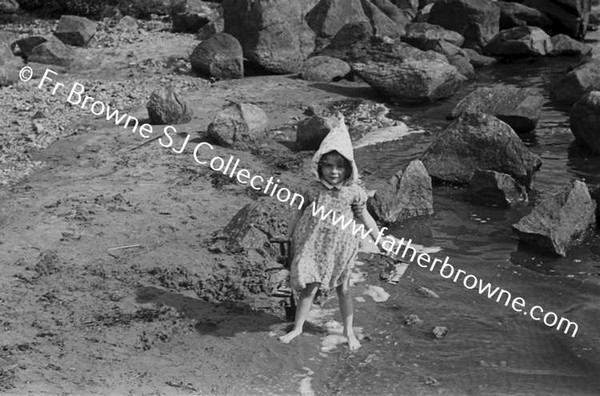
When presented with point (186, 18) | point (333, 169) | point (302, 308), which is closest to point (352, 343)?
point (302, 308)

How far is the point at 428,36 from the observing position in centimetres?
1936

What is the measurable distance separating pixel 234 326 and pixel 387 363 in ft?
4.27

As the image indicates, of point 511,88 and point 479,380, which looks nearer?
point 479,380

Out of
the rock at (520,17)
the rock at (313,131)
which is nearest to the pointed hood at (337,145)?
the rock at (313,131)

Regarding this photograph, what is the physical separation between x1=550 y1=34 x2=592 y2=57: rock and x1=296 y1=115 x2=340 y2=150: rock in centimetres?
1083

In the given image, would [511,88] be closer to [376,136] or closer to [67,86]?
[376,136]

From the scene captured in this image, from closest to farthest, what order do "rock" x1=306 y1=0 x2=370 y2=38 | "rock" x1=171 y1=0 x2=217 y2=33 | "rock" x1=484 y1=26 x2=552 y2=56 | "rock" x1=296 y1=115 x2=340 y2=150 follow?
"rock" x1=296 y1=115 x2=340 y2=150 → "rock" x1=306 y1=0 x2=370 y2=38 → "rock" x1=484 y1=26 x2=552 y2=56 → "rock" x1=171 y1=0 x2=217 y2=33

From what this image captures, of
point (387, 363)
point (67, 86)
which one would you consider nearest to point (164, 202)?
point (387, 363)

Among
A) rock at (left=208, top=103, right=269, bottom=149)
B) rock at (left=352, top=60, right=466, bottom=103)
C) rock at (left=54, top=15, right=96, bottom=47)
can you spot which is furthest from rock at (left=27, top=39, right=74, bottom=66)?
rock at (left=352, top=60, right=466, bottom=103)

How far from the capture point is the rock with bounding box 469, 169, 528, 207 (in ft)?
34.2

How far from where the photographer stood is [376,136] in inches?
524

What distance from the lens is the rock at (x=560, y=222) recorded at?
29.4 feet

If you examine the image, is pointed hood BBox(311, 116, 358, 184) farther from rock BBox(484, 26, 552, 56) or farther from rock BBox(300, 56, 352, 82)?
rock BBox(484, 26, 552, 56)

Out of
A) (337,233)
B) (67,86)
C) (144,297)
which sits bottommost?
(67,86)
